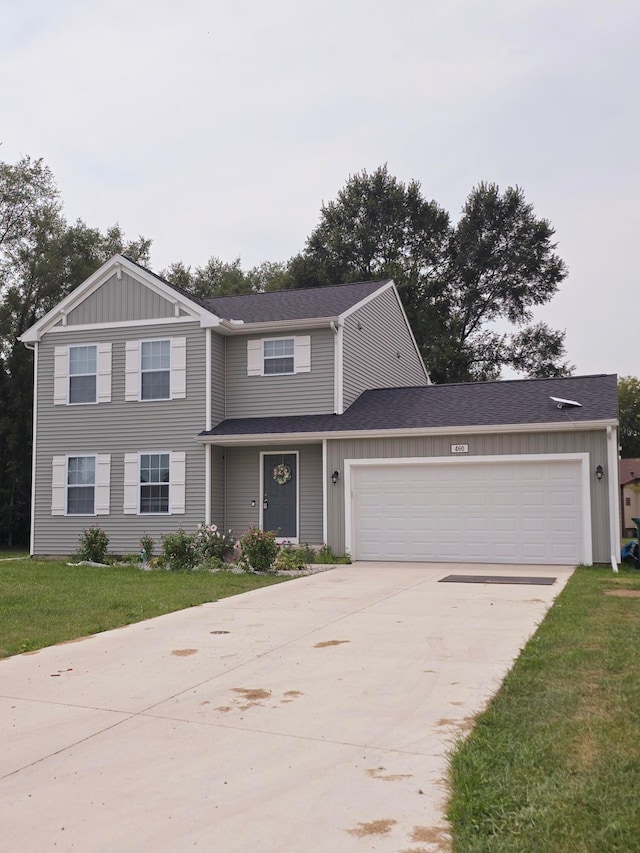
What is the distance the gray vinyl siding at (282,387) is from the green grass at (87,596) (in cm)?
489

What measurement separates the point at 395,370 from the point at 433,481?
6.96 meters

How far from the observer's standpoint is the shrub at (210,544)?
1527 centimetres

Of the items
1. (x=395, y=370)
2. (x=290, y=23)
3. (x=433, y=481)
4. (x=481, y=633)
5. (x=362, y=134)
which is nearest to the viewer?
(x=481, y=633)

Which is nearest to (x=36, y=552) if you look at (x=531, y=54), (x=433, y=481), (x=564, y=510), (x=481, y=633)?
(x=433, y=481)

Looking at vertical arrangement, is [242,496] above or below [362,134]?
below

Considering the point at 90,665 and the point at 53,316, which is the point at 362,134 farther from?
the point at 90,665

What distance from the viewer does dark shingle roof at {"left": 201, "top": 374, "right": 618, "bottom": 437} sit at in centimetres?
1491

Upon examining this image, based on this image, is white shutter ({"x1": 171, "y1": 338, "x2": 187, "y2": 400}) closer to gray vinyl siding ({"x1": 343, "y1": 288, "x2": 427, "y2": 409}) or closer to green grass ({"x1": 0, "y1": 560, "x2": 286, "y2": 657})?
gray vinyl siding ({"x1": 343, "y1": 288, "x2": 427, "y2": 409})

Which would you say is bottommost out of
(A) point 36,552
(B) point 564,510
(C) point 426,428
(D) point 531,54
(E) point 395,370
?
(A) point 36,552

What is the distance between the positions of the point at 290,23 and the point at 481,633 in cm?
931

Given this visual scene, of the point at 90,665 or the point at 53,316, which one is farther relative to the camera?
the point at 53,316

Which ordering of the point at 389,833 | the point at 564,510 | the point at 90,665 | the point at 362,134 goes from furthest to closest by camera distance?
the point at 362,134 < the point at 564,510 < the point at 90,665 < the point at 389,833

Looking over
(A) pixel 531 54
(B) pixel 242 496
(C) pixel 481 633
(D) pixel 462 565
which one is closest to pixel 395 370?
(B) pixel 242 496

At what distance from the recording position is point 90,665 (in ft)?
22.3
